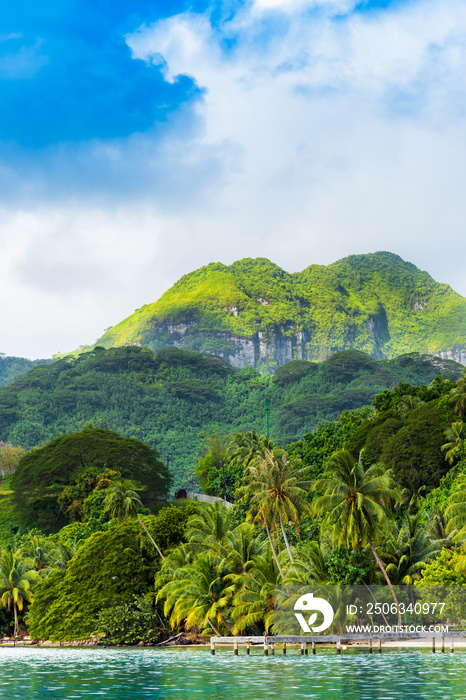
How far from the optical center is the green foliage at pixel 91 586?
192ft

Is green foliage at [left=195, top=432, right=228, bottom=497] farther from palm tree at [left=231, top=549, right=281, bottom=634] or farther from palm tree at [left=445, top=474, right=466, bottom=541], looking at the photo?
palm tree at [left=445, top=474, right=466, bottom=541]

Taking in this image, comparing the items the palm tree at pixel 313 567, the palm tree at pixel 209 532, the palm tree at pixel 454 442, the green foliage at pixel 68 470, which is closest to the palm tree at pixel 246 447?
the green foliage at pixel 68 470

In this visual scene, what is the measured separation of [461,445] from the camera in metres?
75.1

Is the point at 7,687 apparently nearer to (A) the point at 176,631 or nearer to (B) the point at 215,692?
(B) the point at 215,692

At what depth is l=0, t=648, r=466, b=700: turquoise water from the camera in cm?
3022

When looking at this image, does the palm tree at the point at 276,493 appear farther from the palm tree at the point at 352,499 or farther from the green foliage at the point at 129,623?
the green foliage at the point at 129,623

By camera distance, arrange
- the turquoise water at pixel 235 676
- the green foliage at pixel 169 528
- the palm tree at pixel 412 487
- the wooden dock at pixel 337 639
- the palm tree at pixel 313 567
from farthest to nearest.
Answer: the palm tree at pixel 412 487 < the green foliage at pixel 169 528 < the palm tree at pixel 313 567 < the wooden dock at pixel 337 639 < the turquoise water at pixel 235 676

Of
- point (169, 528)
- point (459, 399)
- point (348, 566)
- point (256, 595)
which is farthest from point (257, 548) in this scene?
point (459, 399)

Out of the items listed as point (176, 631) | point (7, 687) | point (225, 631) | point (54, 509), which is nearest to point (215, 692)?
point (7, 687)

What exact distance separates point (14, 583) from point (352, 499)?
36195mm

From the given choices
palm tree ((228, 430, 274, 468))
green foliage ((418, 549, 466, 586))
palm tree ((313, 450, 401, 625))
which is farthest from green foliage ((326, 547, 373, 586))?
palm tree ((228, 430, 274, 468))

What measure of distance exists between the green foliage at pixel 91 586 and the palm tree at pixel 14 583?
16.4ft

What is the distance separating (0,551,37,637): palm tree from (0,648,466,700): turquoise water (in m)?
17.2

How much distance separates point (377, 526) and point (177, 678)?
1617 cm
